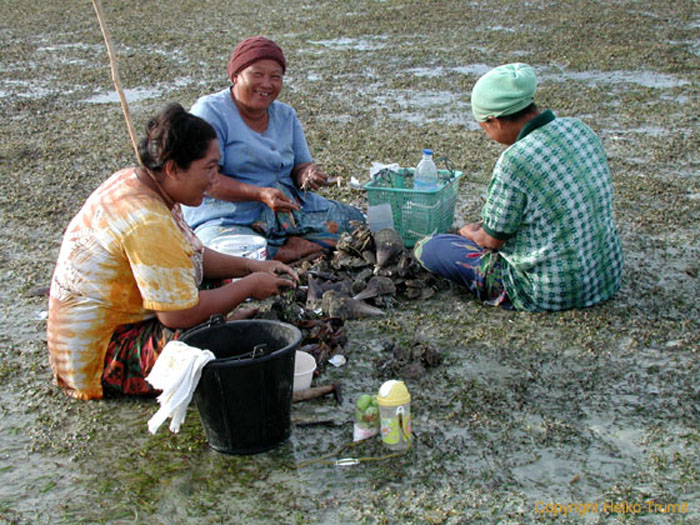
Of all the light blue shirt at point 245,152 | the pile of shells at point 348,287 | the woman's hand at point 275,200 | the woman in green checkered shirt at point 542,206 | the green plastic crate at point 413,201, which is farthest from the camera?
the green plastic crate at point 413,201

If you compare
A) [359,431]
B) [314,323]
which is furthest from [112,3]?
[359,431]

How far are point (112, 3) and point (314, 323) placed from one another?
15317mm

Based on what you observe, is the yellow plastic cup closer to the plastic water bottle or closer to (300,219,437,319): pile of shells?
(300,219,437,319): pile of shells

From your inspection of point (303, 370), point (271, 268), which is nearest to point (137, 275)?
point (271, 268)

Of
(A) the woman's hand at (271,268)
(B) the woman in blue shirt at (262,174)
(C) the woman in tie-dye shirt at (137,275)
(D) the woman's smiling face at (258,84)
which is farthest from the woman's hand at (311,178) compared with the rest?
(C) the woman in tie-dye shirt at (137,275)

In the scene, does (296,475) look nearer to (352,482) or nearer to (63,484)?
(352,482)

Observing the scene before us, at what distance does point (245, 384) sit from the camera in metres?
2.76

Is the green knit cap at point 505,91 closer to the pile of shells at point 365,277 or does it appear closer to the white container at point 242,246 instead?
the pile of shells at point 365,277

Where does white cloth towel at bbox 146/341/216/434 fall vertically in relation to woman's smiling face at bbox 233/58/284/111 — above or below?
below

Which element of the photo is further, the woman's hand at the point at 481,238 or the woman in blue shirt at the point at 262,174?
the woman in blue shirt at the point at 262,174

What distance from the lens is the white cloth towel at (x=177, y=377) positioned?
265 cm

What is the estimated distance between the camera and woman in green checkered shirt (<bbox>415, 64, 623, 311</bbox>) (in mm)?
3605

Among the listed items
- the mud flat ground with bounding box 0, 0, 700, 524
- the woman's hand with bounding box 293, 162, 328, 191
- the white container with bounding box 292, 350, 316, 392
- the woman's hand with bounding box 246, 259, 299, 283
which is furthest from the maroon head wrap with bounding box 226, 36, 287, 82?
the white container with bounding box 292, 350, 316, 392

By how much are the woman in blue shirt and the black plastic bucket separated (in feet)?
4.48
